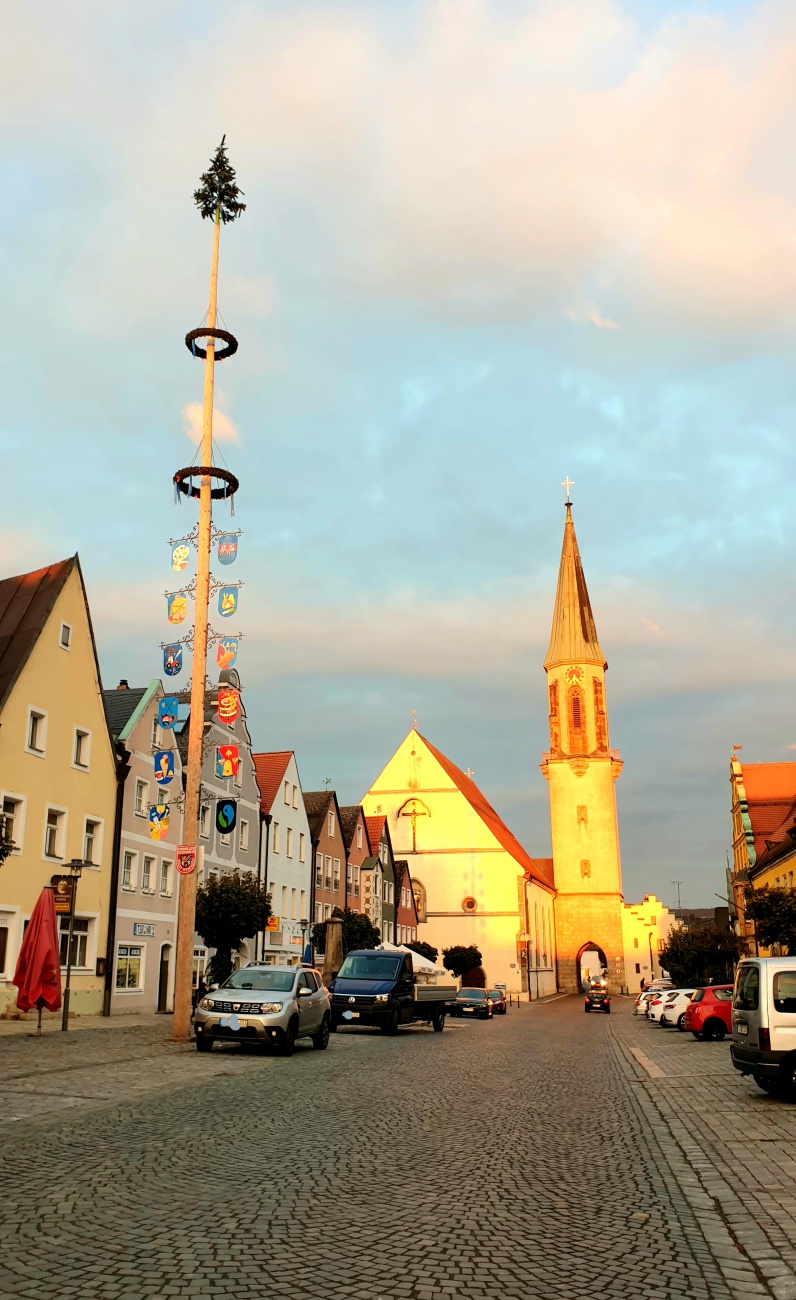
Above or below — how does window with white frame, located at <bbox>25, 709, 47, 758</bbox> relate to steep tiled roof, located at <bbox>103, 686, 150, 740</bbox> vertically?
below

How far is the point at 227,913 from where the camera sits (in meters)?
34.2

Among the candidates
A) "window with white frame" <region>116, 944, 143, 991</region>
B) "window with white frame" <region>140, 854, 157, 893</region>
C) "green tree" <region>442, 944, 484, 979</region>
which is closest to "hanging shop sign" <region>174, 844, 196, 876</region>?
"window with white frame" <region>116, 944, 143, 991</region>

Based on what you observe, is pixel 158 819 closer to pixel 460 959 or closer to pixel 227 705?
pixel 227 705

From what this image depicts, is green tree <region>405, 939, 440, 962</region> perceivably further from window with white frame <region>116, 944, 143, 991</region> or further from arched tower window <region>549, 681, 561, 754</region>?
arched tower window <region>549, 681, 561, 754</region>

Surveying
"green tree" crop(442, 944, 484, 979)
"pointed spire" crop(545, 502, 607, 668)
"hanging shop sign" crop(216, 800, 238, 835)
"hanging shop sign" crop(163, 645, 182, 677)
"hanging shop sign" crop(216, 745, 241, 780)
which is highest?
"pointed spire" crop(545, 502, 607, 668)

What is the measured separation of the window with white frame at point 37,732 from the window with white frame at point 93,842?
11.1 ft

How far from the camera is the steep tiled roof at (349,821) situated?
62906 millimetres

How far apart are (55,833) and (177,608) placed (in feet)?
31.1

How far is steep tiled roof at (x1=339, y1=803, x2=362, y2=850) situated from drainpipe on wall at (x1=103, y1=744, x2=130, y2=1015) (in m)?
28.1

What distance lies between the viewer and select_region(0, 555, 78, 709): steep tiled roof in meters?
29.3

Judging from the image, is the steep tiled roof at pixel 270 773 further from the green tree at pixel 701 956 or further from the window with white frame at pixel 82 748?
the green tree at pixel 701 956

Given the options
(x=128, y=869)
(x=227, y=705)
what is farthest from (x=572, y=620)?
(x=227, y=705)

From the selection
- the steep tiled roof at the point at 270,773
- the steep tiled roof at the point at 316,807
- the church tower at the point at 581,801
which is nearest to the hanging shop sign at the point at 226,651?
the steep tiled roof at the point at 270,773

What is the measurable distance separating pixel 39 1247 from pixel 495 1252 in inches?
100.0
